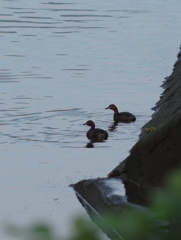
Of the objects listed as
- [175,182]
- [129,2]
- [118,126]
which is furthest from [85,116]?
[129,2]

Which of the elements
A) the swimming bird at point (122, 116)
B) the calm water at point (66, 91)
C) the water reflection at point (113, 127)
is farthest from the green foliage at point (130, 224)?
the water reflection at point (113, 127)

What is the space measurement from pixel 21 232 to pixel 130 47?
22291 mm

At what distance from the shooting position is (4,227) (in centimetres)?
142

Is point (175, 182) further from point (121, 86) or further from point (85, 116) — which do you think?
point (121, 86)

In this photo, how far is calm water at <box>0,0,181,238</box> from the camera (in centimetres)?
980

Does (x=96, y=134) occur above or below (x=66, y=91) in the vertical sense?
above

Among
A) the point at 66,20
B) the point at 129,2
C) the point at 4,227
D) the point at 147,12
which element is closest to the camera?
the point at 4,227

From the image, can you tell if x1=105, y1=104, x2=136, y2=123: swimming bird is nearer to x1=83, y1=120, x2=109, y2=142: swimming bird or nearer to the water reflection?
the water reflection

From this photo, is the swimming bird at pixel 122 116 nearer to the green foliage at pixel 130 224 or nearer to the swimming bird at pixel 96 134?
the swimming bird at pixel 96 134

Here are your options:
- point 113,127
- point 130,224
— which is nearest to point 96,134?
point 113,127

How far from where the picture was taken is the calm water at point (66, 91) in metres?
9.80

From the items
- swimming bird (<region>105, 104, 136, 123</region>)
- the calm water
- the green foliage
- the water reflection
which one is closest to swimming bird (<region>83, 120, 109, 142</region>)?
the calm water

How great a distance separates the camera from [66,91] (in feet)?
54.5

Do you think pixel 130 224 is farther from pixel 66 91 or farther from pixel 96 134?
pixel 66 91
